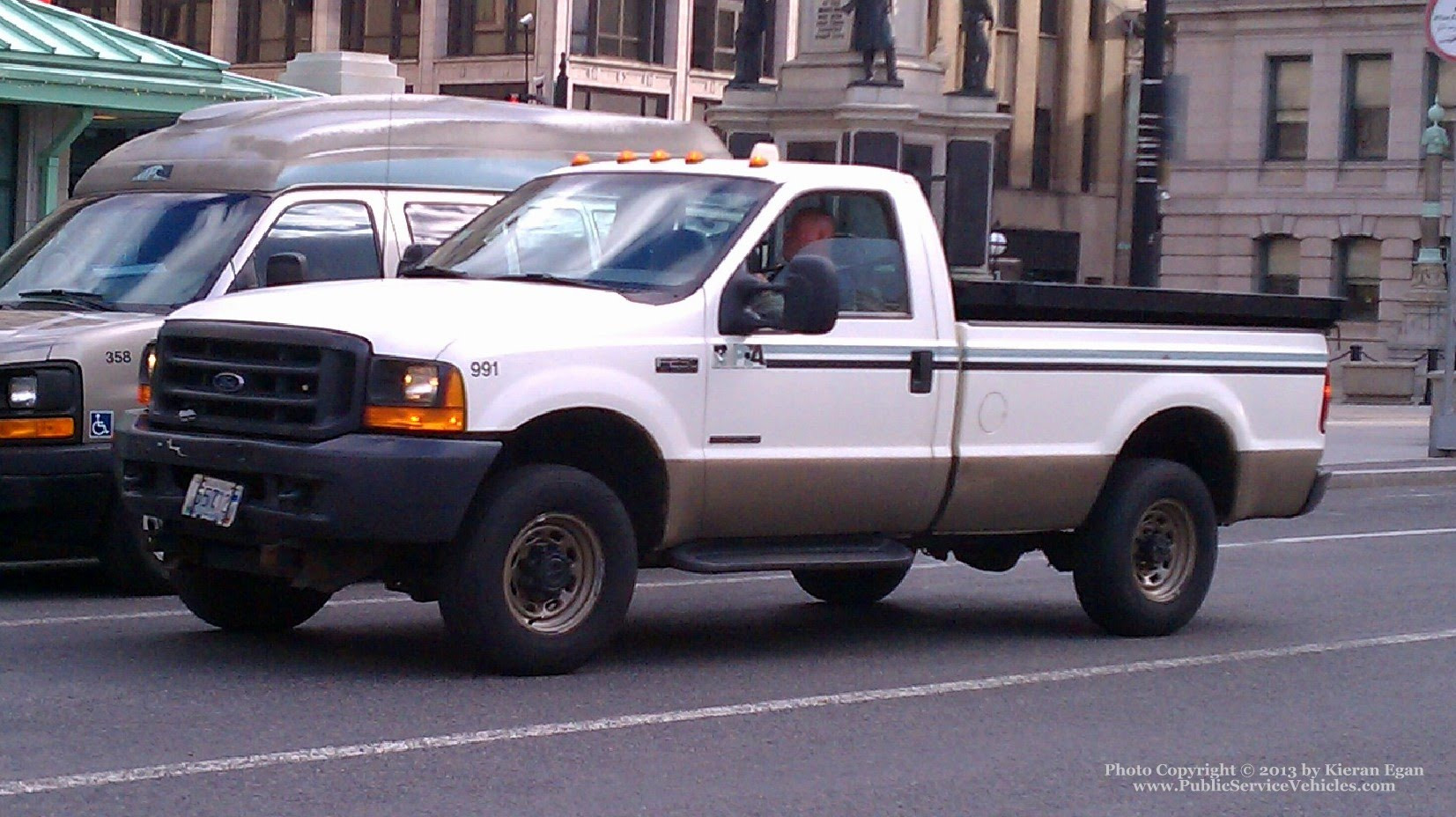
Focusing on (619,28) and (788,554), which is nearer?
(788,554)

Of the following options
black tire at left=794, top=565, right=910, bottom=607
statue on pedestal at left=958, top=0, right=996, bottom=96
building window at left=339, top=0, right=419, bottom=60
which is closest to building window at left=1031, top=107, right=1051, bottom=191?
building window at left=339, top=0, right=419, bottom=60

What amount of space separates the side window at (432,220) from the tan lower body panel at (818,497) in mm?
3736

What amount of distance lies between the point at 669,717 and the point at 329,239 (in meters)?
4.91

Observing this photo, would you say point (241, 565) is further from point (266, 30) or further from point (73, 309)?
point (266, 30)

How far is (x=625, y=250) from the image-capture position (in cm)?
938

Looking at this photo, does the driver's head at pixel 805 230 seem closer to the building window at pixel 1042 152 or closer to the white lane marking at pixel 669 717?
the white lane marking at pixel 669 717

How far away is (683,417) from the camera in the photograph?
356 inches

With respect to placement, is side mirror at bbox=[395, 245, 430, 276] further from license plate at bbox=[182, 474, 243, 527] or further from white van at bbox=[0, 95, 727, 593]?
license plate at bbox=[182, 474, 243, 527]

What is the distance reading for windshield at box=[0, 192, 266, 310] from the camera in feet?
37.9

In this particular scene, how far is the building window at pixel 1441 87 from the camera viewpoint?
52.7 meters

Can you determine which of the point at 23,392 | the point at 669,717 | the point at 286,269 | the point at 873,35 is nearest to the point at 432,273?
the point at 286,269

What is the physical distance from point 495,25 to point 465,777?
58.4 metres

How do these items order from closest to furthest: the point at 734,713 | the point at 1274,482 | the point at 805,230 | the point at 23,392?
the point at 734,713 → the point at 805,230 → the point at 23,392 → the point at 1274,482

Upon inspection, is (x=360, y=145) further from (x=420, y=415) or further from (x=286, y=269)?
(x=420, y=415)
